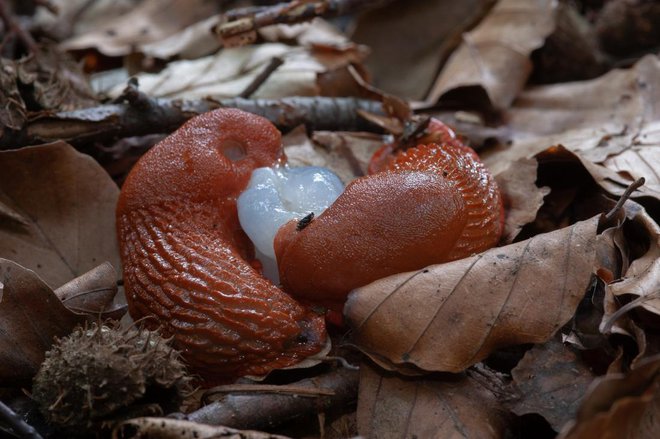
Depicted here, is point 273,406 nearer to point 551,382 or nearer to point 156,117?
point 551,382

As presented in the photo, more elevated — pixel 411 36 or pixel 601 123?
pixel 411 36

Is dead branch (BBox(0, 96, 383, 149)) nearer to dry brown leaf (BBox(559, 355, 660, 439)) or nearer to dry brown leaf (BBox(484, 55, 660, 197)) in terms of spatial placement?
dry brown leaf (BBox(484, 55, 660, 197))

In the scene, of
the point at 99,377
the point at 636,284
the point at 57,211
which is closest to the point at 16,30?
the point at 57,211

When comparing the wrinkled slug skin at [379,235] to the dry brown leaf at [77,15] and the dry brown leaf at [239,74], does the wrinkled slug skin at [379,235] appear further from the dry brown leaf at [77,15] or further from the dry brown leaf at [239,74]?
the dry brown leaf at [77,15]

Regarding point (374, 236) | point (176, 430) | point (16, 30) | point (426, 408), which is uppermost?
point (16, 30)

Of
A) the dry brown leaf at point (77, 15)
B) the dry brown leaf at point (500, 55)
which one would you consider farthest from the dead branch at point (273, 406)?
the dry brown leaf at point (77, 15)

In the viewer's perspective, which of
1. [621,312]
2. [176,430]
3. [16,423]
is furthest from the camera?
[621,312]

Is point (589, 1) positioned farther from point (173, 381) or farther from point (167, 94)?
point (173, 381)

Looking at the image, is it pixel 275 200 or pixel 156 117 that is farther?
pixel 156 117
